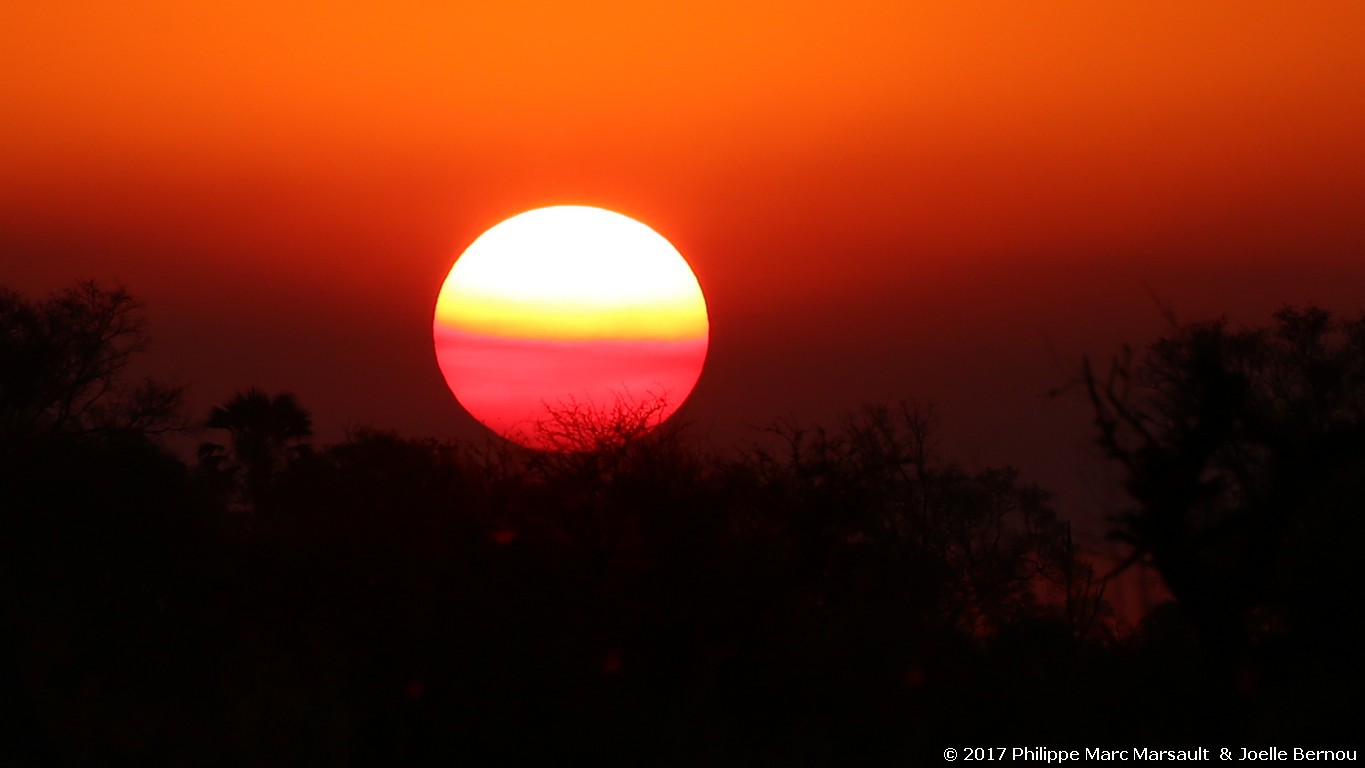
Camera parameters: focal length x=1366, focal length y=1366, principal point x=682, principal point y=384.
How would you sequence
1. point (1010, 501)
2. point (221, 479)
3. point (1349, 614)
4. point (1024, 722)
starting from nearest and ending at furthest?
point (1349, 614) < point (1024, 722) < point (1010, 501) < point (221, 479)

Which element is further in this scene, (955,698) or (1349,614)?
(955,698)

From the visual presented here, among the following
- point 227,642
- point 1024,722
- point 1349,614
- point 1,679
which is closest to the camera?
point 1349,614

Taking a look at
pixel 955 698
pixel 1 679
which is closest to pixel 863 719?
pixel 955 698

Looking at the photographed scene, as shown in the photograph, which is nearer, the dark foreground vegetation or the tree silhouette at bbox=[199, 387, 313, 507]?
the dark foreground vegetation

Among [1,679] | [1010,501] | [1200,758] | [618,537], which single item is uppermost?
[1010,501]

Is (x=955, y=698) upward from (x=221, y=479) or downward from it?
downward

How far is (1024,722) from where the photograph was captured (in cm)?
1533

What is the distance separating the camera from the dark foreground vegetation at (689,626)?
35.7ft

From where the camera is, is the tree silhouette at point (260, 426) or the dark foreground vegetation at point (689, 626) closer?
the dark foreground vegetation at point (689, 626)

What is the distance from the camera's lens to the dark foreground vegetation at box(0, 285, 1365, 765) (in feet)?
35.7

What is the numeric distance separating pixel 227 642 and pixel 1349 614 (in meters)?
15.5

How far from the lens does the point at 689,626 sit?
628 inches

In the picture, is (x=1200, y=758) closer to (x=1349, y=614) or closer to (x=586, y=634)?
(x=1349, y=614)

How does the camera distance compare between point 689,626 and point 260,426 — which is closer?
point 689,626
